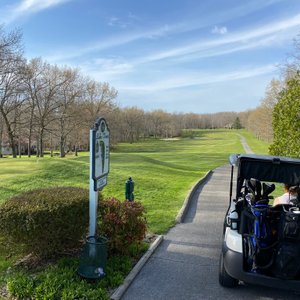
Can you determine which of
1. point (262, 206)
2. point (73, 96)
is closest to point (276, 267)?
point (262, 206)

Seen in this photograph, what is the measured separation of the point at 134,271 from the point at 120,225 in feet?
2.64

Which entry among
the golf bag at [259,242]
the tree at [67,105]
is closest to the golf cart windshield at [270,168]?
the golf bag at [259,242]

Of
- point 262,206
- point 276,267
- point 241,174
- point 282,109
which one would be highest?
point 282,109

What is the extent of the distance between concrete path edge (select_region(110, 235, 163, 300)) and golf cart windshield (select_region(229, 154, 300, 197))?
7.56 ft

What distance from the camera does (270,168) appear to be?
5547mm

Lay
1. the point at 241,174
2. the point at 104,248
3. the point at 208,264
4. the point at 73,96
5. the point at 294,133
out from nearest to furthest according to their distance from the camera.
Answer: the point at 104,248, the point at 241,174, the point at 208,264, the point at 294,133, the point at 73,96

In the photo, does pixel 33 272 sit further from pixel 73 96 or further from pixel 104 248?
pixel 73 96

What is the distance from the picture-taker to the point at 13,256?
21.4ft

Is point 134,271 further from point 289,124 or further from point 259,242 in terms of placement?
point 289,124

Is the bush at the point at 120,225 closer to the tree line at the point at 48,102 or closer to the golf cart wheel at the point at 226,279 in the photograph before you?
the golf cart wheel at the point at 226,279

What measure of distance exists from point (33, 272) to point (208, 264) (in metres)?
2.97

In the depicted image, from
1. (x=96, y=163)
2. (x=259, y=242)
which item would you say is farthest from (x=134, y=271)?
(x=259, y=242)

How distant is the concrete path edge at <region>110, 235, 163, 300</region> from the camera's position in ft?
16.5

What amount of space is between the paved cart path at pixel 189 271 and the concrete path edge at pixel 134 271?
69mm
